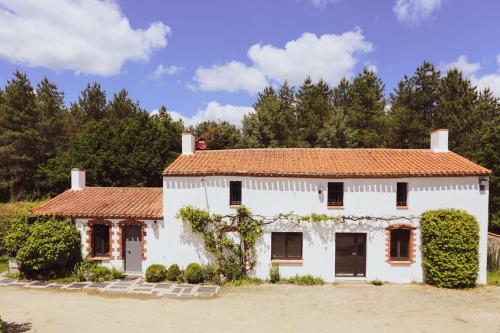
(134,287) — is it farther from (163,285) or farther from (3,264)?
(3,264)

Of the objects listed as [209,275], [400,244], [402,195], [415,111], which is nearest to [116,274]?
[209,275]

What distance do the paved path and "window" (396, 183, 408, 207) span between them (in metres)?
10.3

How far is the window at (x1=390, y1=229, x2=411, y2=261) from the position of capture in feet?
54.6

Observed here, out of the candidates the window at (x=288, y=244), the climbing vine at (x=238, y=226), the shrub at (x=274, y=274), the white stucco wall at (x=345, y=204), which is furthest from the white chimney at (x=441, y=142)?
the shrub at (x=274, y=274)

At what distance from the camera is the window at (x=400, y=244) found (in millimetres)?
16656

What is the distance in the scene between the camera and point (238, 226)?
54.3 feet

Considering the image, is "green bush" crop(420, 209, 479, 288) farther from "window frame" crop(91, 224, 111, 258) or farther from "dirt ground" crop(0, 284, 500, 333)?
"window frame" crop(91, 224, 111, 258)

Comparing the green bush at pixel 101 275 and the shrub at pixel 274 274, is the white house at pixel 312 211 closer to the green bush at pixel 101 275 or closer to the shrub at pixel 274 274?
the shrub at pixel 274 274

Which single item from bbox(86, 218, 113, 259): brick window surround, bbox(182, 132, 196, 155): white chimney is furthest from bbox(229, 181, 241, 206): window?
bbox(86, 218, 113, 259): brick window surround

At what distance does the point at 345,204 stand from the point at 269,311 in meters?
6.73

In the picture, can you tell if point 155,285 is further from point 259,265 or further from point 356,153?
point 356,153

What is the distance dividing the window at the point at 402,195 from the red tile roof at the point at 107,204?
12.5 meters

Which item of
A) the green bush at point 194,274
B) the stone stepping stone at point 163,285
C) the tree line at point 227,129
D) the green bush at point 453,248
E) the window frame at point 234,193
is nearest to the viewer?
the green bush at point 453,248

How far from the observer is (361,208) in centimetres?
1652
